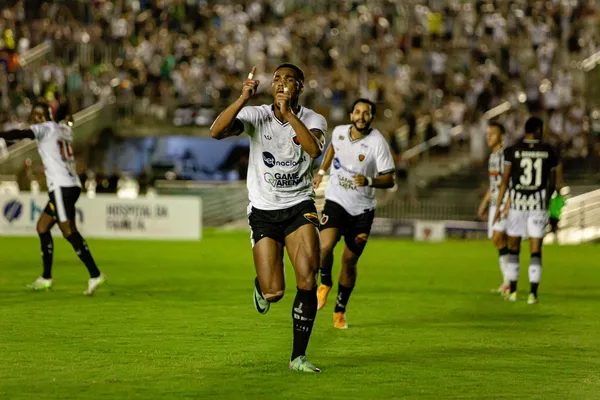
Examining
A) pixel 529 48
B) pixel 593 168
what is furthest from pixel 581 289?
pixel 529 48

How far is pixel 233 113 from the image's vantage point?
30.4ft

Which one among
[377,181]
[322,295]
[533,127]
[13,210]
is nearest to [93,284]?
[322,295]

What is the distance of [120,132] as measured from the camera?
1529 inches

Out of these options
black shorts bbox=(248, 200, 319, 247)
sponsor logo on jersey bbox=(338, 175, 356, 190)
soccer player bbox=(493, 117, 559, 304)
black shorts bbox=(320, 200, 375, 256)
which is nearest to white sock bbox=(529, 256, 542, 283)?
soccer player bbox=(493, 117, 559, 304)

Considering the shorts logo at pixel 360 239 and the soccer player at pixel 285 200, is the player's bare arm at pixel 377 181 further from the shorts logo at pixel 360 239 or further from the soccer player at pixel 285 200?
the soccer player at pixel 285 200

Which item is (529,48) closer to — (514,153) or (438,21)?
(438,21)

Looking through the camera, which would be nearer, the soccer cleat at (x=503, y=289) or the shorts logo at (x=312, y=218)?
the shorts logo at (x=312, y=218)

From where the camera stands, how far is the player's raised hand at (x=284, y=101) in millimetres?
9273

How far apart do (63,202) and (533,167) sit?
632 centimetres

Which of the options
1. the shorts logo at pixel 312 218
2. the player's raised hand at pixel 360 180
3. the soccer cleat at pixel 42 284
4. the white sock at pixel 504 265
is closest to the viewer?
the shorts logo at pixel 312 218

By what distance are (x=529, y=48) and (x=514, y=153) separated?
882 inches

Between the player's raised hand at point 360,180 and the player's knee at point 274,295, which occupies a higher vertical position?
the player's raised hand at point 360,180

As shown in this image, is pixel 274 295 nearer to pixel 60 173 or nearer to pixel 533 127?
pixel 60 173

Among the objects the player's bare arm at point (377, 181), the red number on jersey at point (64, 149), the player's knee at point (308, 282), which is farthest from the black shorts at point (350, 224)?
the red number on jersey at point (64, 149)
